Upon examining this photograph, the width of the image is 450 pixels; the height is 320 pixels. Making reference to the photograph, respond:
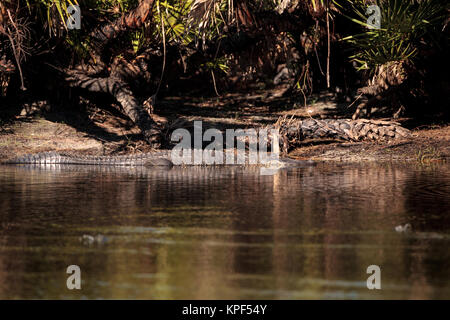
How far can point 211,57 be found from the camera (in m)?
13.7

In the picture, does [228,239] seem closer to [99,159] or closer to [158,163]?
[158,163]

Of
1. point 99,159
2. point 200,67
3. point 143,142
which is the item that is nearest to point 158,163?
point 99,159

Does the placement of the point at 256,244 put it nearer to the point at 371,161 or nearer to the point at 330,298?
the point at 330,298

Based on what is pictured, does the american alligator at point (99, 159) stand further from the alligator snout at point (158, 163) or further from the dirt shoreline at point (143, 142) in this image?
the dirt shoreline at point (143, 142)

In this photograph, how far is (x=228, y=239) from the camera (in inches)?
183

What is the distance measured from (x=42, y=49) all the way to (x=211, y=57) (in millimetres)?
3498

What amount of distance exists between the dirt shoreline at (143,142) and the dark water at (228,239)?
3196 millimetres

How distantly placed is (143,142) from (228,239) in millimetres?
8488

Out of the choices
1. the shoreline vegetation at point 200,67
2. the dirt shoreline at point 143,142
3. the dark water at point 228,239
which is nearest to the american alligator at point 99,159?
the dirt shoreline at point 143,142

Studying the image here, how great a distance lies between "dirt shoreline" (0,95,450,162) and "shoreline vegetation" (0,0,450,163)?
0.02 m

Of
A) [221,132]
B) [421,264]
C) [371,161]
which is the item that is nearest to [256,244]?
[421,264]

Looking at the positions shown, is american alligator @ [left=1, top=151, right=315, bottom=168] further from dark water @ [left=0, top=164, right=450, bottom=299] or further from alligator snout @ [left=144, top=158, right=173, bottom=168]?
dark water @ [left=0, top=164, right=450, bottom=299]

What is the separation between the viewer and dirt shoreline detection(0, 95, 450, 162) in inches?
447

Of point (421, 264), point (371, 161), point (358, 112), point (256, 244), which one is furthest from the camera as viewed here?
point (358, 112)
